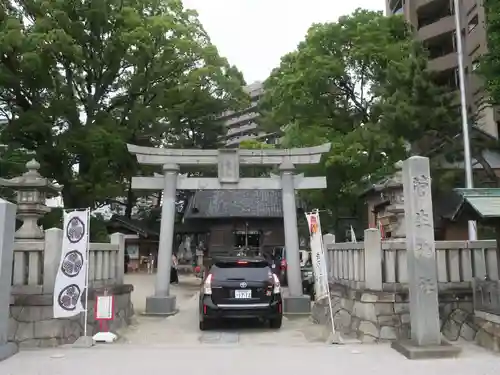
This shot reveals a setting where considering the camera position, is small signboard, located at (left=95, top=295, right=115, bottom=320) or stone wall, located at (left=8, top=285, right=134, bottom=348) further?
small signboard, located at (left=95, top=295, right=115, bottom=320)

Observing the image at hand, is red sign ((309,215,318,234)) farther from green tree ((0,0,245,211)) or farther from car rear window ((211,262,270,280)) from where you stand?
green tree ((0,0,245,211))

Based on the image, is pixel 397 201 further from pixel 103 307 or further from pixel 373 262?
pixel 103 307

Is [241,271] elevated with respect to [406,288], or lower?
elevated

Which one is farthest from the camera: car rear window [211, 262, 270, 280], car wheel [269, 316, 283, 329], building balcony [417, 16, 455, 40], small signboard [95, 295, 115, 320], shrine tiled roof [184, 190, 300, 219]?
building balcony [417, 16, 455, 40]

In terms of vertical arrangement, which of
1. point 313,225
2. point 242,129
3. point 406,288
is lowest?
point 406,288

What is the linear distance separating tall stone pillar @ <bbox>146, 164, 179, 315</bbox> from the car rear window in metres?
3.96

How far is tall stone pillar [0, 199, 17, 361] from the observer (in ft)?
26.1

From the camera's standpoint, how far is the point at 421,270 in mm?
8227

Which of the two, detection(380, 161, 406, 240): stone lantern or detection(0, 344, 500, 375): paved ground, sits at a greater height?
detection(380, 161, 406, 240): stone lantern

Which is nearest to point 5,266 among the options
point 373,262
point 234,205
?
point 373,262

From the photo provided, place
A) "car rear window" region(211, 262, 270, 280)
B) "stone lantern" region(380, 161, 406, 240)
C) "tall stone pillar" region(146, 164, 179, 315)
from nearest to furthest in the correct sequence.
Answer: "car rear window" region(211, 262, 270, 280) → "stone lantern" region(380, 161, 406, 240) → "tall stone pillar" region(146, 164, 179, 315)

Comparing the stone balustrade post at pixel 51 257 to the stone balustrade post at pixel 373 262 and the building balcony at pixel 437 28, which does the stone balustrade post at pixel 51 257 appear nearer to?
the stone balustrade post at pixel 373 262

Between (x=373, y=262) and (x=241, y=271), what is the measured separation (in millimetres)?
3045

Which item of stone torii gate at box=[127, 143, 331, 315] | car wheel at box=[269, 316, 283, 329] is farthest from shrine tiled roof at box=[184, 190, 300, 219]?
car wheel at box=[269, 316, 283, 329]
